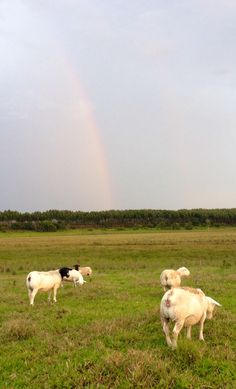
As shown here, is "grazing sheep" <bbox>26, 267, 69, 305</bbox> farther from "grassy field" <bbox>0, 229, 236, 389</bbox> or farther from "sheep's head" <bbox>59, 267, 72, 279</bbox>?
"sheep's head" <bbox>59, 267, 72, 279</bbox>

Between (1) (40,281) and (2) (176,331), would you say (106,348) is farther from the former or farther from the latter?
(1) (40,281)

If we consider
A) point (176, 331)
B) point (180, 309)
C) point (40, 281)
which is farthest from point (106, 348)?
point (40, 281)

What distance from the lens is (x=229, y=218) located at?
15388 cm

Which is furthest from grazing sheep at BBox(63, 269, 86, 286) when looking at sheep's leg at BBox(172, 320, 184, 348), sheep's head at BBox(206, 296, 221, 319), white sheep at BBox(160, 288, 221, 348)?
sheep's leg at BBox(172, 320, 184, 348)

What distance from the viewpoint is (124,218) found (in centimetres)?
16225

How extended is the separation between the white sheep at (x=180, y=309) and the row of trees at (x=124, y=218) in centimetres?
12918

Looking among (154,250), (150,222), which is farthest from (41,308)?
(150,222)

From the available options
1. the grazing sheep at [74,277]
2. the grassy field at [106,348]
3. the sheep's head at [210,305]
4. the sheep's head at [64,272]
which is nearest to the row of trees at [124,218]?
the grazing sheep at [74,277]

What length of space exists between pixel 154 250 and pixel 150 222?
99.3 metres

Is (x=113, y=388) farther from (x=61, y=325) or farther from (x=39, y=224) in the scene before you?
Result: (x=39, y=224)

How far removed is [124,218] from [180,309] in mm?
152962

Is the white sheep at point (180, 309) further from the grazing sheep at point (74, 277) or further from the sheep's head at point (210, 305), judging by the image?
the grazing sheep at point (74, 277)

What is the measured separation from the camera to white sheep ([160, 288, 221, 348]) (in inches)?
369

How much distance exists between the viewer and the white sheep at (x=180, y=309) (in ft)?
30.8
